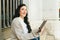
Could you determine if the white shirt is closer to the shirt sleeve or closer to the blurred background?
the shirt sleeve

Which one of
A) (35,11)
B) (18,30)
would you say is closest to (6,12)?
(35,11)

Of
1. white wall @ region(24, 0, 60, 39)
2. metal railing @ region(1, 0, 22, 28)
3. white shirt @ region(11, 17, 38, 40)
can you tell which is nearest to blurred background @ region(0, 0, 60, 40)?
white wall @ region(24, 0, 60, 39)

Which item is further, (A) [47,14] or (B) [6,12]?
(A) [47,14]

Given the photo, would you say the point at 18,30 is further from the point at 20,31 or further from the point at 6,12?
the point at 6,12

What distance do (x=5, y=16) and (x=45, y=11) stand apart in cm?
143

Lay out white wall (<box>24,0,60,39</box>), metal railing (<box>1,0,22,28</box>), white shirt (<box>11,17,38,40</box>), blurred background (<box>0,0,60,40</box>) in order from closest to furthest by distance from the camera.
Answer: white shirt (<box>11,17,38,40</box>) < metal railing (<box>1,0,22,28</box>) < blurred background (<box>0,0,60,40</box>) < white wall (<box>24,0,60,39</box>)

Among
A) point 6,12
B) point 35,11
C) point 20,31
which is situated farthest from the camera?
point 35,11

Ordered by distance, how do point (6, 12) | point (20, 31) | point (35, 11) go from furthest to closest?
point (35, 11) < point (6, 12) < point (20, 31)

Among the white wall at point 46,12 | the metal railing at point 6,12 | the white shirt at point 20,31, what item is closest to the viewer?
the white shirt at point 20,31

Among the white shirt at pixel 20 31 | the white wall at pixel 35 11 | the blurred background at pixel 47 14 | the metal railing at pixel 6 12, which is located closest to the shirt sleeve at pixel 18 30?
the white shirt at pixel 20 31

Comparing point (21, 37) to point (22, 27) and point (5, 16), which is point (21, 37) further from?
point (5, 16)

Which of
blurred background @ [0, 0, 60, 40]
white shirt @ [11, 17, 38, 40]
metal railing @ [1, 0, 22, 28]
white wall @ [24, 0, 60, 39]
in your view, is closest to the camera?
white shirt @ [11, 17, 38, 40]

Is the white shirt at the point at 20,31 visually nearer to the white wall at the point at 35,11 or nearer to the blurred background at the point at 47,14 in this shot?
the blurred background at the point at 47,14

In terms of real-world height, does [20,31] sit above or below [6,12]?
below
